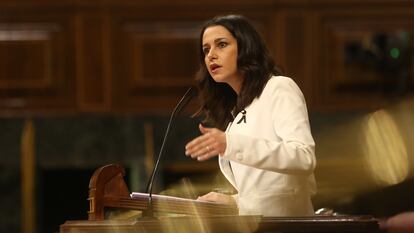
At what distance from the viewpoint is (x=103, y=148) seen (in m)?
5.23

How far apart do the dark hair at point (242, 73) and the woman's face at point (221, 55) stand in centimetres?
2

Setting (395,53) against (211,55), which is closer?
(211,55)

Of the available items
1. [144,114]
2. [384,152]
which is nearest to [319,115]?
A: [384,152]

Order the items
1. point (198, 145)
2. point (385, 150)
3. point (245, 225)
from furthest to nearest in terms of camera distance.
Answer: point (385, 150), point (198, 145), point (245, 225)

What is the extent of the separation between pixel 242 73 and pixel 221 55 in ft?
0.25

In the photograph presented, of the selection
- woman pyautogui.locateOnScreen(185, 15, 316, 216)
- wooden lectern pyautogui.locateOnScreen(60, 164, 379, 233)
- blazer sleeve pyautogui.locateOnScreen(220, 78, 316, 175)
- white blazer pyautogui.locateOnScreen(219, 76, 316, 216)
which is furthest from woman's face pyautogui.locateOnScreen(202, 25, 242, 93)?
wooden lectern pyautogui.locateOnScreen(60, 164, 379, 233)

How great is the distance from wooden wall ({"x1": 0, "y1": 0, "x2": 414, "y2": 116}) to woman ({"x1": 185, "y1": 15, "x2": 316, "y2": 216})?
2444 millimetres

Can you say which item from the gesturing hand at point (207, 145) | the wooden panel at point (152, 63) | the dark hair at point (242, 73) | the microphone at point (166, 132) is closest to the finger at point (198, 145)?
the gesturing hand at point (207, 145)

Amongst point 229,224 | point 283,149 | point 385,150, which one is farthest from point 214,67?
point 385,150

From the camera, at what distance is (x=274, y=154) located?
2361 millimetres

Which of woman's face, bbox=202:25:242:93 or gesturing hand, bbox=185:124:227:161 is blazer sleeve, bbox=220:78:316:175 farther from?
woman's face, bbox=202:25:242:93

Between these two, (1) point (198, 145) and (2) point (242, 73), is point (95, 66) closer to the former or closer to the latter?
(2) point (242, 73)

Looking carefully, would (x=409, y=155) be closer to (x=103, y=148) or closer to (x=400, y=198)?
(x=400, y=198)

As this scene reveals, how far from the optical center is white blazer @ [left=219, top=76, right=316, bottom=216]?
236 centimetres
